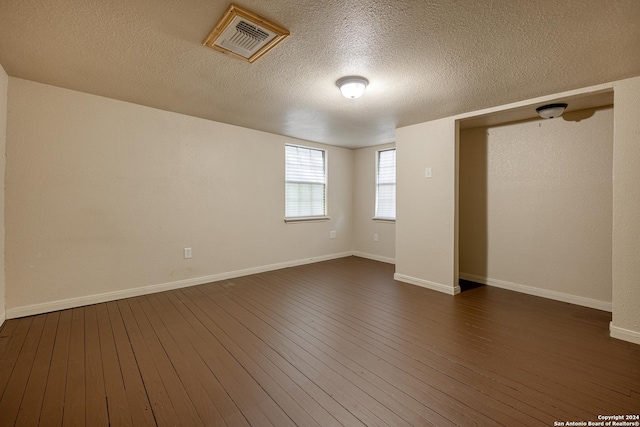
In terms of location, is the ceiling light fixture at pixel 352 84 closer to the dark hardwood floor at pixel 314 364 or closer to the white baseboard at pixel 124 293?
the dark hardwood floor at pixel 314 364

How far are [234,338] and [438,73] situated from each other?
278 centimetres

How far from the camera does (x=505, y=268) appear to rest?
3.66 m

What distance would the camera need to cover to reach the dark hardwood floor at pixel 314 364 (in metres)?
1.49

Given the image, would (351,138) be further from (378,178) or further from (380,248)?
(380,248)

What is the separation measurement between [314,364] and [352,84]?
2.24m

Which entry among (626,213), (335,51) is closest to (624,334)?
(626,213)

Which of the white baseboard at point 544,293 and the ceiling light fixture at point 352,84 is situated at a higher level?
the ceiling light fixture at point 352,84

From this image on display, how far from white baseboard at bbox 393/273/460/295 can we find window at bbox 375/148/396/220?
1.36 metres

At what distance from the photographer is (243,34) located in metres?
1.75

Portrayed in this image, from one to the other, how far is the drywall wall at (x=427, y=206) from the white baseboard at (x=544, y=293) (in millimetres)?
721

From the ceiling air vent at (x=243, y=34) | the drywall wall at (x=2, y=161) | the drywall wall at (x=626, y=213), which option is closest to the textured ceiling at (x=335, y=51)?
the ceiling air vent at (x=243, y=34)

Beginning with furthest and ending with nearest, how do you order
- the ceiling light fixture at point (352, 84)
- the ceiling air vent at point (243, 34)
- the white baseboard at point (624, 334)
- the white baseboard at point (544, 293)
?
1. the white baseboard at point (544, 293)
2. the ceiling light fixture at point (352, 84)
3. the white baseboard at point (624, 334)
4. the ceiling air vent at point (243, 34)

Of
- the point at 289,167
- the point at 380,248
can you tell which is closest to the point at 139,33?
the point at 289,167

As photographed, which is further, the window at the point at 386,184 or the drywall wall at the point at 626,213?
the window at the point at 386,184
